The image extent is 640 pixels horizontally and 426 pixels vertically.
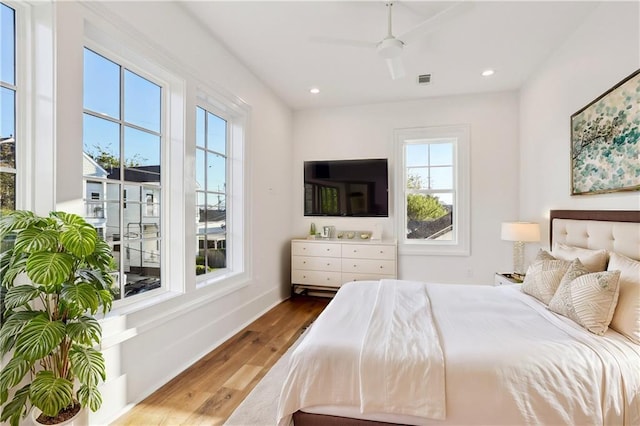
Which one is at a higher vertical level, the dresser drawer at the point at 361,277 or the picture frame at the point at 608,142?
the picture frame at the point at 608,142

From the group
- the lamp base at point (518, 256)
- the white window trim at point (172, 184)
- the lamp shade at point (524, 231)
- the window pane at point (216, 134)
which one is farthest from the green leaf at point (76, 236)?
the lamp base at point (518, 256)

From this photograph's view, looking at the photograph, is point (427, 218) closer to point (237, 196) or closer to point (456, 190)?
point (456, 190)

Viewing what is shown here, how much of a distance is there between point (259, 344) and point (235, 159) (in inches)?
76.9

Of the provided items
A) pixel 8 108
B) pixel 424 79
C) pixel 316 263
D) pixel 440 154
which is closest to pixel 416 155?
pixel 440 154

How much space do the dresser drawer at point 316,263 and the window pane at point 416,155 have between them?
179cm

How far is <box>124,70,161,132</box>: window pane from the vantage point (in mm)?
2148

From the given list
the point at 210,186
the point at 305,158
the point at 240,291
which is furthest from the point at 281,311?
the point at 305,158

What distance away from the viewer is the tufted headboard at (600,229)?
187 cm

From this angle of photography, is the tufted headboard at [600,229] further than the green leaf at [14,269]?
Yes

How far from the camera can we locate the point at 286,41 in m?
2.78

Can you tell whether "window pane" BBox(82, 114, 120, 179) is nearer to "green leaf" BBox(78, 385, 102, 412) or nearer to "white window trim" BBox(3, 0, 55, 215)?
"white window trim" BBox(3, 0, 55, 215)

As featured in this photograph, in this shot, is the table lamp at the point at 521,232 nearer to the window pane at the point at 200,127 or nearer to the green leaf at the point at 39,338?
the window pane at the point at 200,127

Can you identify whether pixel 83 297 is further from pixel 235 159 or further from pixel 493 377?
pixel 235 159

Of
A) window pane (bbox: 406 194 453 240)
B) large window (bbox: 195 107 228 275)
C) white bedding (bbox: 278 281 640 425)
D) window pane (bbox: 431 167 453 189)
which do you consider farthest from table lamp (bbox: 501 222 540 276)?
large window (bbox: 195 107 228 275)
